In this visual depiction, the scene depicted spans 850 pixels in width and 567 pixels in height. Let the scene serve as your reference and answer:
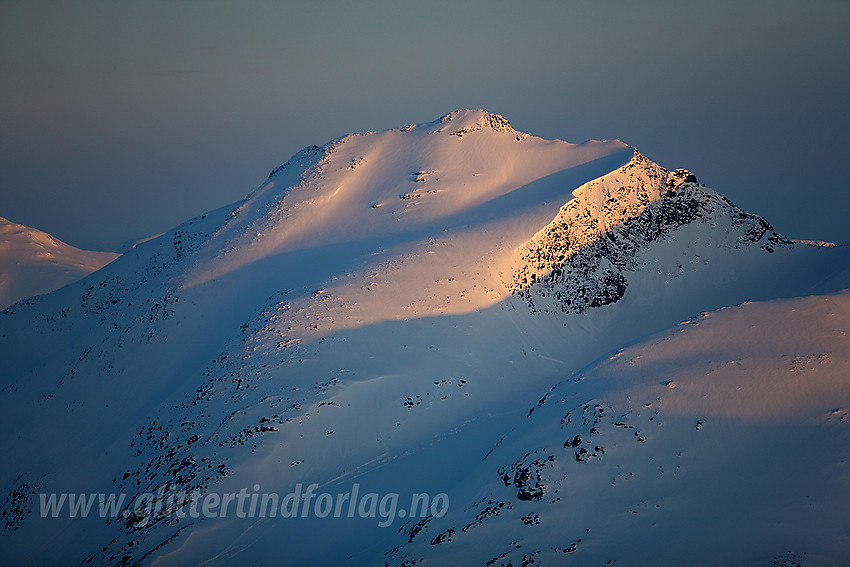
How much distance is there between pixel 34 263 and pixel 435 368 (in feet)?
367

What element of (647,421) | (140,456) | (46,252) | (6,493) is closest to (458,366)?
(647,421)

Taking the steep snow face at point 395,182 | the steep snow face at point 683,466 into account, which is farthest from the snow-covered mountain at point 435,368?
the steep snow face at point 395,182

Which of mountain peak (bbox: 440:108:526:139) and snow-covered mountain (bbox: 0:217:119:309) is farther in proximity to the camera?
snow-covered mountain (bbox: 0:217:119:309)

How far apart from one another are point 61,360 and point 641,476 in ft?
174

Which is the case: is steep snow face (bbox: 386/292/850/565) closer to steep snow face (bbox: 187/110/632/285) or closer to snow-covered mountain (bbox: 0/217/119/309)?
steep snow face (bbox: 187/110/632/285)

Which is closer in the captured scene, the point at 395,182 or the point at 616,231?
the point at 616,231

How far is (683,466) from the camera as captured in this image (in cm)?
2588

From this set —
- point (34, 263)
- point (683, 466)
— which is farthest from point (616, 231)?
point (34, 263)

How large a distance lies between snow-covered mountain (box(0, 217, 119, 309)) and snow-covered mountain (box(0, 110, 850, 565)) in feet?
160

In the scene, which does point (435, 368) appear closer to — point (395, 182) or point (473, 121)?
point (395, 182)

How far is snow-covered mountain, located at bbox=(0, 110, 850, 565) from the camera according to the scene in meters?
26.4

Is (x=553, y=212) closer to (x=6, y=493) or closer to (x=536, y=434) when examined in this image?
(x=536, y=434)

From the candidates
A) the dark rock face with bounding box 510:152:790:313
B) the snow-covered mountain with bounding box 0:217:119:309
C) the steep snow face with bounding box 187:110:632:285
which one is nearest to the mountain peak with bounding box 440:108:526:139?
the steep snow face with bounding box 187:110:632:285

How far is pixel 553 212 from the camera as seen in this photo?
55.2 metres
